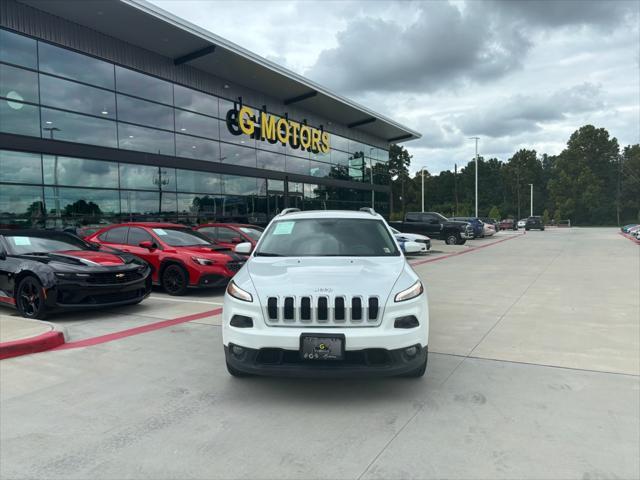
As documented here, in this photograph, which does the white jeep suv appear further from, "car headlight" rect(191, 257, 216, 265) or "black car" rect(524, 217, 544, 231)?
"black car" rect(524, 217, 544, 231)

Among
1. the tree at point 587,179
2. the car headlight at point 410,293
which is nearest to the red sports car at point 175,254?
the car headlight at point 410,293

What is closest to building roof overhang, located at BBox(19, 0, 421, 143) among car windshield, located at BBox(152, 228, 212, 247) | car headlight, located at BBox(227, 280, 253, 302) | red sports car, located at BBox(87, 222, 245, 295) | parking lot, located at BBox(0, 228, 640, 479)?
red sports car, located at BBox(87, 222, 245, 295)

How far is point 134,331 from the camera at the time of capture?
21.2 feet

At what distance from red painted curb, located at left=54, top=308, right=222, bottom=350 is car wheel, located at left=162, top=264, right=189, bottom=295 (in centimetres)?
174

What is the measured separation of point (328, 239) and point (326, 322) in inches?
65.4

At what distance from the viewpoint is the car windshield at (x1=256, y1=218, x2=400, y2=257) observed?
5.07 metres

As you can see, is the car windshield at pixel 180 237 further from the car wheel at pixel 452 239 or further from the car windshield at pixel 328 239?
the car wheel at pixel 452 239

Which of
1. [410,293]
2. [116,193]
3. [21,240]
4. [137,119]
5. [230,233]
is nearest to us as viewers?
[410,293]

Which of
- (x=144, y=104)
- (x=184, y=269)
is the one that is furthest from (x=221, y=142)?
(x=184, y=269)

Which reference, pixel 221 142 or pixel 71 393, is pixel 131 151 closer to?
pixel 221 142

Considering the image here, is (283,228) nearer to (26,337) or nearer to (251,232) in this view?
(26,337)

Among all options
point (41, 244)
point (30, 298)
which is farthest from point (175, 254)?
point (30, 298)

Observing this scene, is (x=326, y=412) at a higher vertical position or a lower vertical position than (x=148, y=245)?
lower

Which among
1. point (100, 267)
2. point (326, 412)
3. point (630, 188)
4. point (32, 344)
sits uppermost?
point (630, 188)
